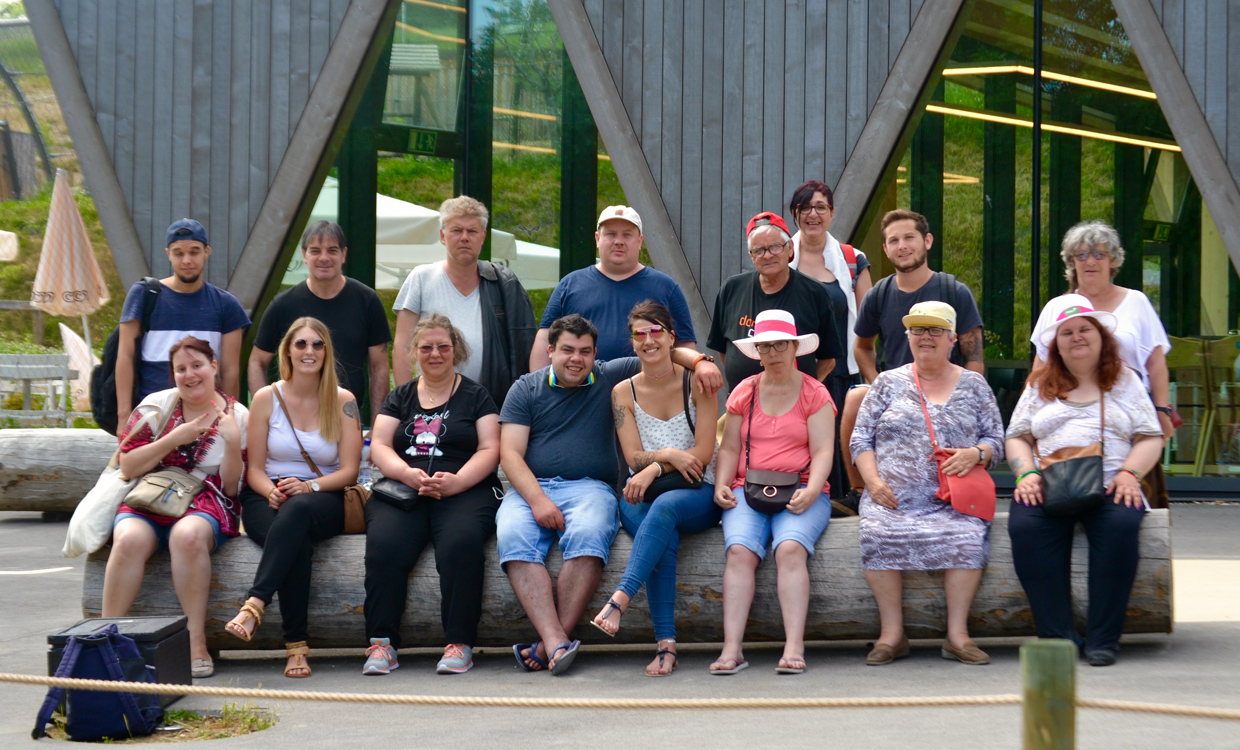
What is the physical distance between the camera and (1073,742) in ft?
7.66

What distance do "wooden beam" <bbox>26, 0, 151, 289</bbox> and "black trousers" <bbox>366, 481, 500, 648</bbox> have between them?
5460 millimetres

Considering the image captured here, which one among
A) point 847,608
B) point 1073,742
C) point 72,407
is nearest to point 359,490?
point 847,608

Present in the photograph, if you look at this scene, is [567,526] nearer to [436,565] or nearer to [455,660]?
[436,565]

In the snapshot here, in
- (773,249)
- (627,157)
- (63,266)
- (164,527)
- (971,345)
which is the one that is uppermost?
(627,157)

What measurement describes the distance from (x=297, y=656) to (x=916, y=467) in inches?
103

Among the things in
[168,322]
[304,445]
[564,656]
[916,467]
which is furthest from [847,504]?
[168,322]

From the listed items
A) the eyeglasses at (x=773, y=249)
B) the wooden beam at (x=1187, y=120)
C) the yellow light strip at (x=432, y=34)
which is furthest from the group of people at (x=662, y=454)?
the yellow light strip at (x=432, y=34)

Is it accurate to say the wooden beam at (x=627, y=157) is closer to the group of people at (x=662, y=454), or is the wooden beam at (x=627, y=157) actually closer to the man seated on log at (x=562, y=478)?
the group of people at (x=662, y=454)

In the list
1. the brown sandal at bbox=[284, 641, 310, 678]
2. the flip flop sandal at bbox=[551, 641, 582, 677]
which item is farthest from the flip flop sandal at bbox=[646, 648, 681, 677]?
the brown sandal at bbox=[284, 641, 310, 678]

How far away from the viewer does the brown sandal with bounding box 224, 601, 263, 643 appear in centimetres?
440

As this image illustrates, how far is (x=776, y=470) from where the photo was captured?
4762 mm

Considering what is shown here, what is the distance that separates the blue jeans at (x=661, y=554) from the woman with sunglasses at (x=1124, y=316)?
1640mm

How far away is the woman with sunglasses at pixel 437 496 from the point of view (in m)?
4.64

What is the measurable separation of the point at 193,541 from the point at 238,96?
5415 mm
